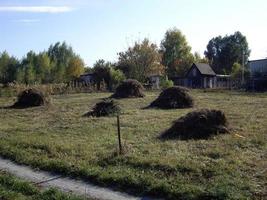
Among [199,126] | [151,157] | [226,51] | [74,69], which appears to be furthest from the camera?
[226,51]

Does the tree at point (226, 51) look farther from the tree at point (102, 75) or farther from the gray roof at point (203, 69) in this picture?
the tree at point (102, 75)

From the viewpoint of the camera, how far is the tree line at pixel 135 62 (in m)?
68.6

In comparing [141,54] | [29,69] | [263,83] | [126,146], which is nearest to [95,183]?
[126,146]

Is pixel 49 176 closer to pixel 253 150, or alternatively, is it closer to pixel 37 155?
pixel 37 155

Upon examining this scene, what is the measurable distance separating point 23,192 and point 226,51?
102 meters

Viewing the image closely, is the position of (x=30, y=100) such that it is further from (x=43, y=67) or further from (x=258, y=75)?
(x=43, y=67)

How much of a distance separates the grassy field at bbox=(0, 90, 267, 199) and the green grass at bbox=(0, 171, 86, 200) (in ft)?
3.52

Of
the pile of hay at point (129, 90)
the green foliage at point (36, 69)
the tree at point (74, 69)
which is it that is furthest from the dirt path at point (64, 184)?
the tree at point (74, 69)

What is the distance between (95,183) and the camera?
9.19 metres

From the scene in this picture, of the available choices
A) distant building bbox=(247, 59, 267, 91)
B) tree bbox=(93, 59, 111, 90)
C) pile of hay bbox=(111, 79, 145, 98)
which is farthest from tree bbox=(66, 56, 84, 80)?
pile of hay bbox=(111, 79, 145, 98)

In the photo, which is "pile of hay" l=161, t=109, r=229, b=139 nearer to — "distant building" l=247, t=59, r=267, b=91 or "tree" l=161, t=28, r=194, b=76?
"distant building" l=247, t=59, r=267, b=91

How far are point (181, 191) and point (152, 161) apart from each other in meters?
2.09

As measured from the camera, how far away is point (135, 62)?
71.7 metres

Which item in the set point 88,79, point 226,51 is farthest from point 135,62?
point 226,51
